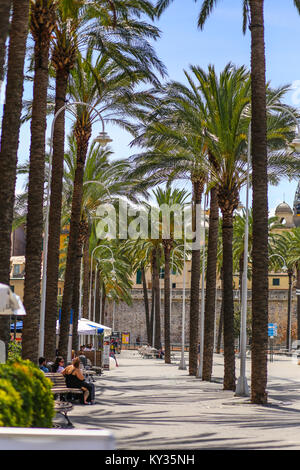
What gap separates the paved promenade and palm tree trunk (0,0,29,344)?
10.8 ft

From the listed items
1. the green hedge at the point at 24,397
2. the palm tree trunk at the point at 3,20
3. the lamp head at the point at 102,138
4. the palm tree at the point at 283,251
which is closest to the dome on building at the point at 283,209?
the palm tree at the point at 283,251

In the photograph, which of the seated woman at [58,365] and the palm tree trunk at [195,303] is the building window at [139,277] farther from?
the seated woman at [58,365]

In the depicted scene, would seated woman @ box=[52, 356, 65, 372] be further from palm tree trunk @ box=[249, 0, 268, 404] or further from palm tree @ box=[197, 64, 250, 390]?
palm tree @ box=[197, 64, 250, 390]

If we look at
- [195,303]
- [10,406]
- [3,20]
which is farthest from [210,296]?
[10,406]

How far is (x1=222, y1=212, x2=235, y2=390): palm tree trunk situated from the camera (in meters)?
25.1

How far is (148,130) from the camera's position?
29.0 meters

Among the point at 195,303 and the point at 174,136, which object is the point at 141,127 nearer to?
the point at 174,136

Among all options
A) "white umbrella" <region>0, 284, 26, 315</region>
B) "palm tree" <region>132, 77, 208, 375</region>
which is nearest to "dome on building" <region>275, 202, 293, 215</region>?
"palm tree" <region>132, 77, 208, 375</region>

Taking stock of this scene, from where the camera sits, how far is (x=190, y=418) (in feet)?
50.7

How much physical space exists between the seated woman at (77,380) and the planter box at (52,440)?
1359 centimetres

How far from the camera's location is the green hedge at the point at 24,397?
802cm

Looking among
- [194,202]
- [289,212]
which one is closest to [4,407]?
[194,202]
